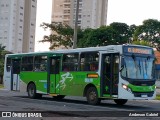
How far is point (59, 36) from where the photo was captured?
69.0 meters

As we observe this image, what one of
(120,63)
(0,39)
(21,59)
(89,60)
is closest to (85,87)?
(89,60)

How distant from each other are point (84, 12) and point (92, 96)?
4052 inches

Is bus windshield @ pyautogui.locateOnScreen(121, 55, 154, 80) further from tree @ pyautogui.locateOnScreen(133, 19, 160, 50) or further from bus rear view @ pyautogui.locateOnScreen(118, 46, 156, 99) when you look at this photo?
tree @ pyautogui.locateOnScreen(133, 19, 160, 50)

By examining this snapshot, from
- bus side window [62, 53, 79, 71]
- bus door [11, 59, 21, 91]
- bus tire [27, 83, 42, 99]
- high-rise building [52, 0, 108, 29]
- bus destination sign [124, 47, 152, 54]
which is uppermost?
high-rise building [52, 0, 108, 29]

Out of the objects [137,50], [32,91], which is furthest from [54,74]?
[137,50]

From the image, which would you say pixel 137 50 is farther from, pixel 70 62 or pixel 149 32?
pixel 149 32

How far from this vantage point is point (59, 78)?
24.2m

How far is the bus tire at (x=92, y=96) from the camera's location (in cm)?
2152

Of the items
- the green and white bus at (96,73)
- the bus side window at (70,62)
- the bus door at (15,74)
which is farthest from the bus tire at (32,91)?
the bus side window at (70,62)

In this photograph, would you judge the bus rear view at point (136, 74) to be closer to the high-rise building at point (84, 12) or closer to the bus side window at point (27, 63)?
the bus side window at point (27, 63)

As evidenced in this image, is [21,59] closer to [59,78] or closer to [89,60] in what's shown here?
[59,78]

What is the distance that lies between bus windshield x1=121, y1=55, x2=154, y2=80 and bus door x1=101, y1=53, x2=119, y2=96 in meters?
0.47

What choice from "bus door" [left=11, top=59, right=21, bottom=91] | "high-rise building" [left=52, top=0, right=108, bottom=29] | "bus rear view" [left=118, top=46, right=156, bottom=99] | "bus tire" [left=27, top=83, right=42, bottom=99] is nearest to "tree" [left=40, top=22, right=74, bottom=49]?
"bus door" [left=11, top=59, right=21, bottom=91]

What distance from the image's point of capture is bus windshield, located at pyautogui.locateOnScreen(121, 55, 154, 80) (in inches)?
795
